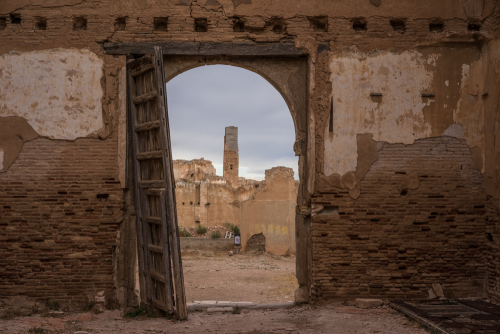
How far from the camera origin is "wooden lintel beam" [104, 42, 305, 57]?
22.3 ft

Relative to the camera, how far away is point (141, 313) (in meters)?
6.23

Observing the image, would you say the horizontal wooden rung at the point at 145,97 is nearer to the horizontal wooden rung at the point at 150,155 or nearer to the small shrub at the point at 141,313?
the horizontal wooden rung at the point at 150,155

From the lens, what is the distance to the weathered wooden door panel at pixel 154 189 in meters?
6.03

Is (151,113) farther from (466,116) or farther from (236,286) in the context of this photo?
(236,286)

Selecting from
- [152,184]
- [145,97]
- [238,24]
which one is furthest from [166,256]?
[238,24]

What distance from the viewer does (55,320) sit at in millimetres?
5910

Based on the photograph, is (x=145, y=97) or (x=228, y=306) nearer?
(x=145, y=97)

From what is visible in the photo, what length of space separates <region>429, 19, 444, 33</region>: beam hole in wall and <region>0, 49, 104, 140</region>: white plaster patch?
4771 millimetres

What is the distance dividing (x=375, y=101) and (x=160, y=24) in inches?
130

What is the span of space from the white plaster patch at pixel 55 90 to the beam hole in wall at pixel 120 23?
54 centimetres

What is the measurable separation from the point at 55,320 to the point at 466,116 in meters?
6.17

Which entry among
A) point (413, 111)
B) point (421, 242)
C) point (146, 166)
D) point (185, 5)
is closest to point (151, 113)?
point (146, 166)

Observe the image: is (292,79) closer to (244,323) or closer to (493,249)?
(244,323)

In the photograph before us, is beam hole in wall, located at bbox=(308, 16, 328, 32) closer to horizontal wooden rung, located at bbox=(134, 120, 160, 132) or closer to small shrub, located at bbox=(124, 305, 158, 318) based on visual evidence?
horizontal wooden rung, located at bbox=(134, 120, 160, 132)
